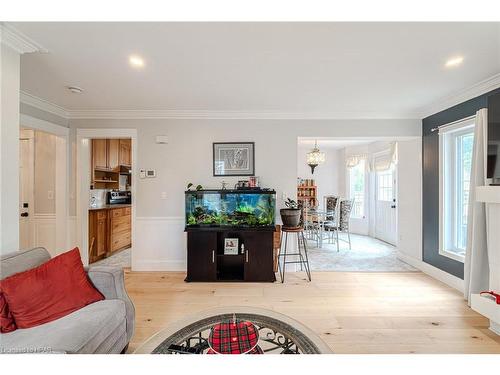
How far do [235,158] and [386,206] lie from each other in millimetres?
3939

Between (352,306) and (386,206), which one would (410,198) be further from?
(352,306)

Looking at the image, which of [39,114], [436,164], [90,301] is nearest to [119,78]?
[39,114]

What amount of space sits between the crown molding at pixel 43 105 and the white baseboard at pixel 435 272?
18.4 feet

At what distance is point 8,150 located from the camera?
1.74m

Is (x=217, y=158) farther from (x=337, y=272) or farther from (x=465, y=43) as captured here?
(x=465, y=43)

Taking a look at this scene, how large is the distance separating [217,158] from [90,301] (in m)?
2.41

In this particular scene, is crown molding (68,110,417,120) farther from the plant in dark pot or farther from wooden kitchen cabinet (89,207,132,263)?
wooden kitchen cabinet (89,207,132,263)

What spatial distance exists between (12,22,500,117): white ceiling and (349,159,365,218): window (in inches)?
130

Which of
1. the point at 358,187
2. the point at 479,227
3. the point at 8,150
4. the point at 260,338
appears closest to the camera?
the point at 260,338

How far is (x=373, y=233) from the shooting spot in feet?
19.9

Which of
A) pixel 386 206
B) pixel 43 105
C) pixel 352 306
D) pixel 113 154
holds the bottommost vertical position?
pixel 352 306

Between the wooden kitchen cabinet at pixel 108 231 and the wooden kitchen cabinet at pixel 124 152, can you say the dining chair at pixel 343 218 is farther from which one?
the wooden kitchen cabinet at pixel 124 152

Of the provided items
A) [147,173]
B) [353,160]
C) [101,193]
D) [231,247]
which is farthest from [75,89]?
[353,160]
